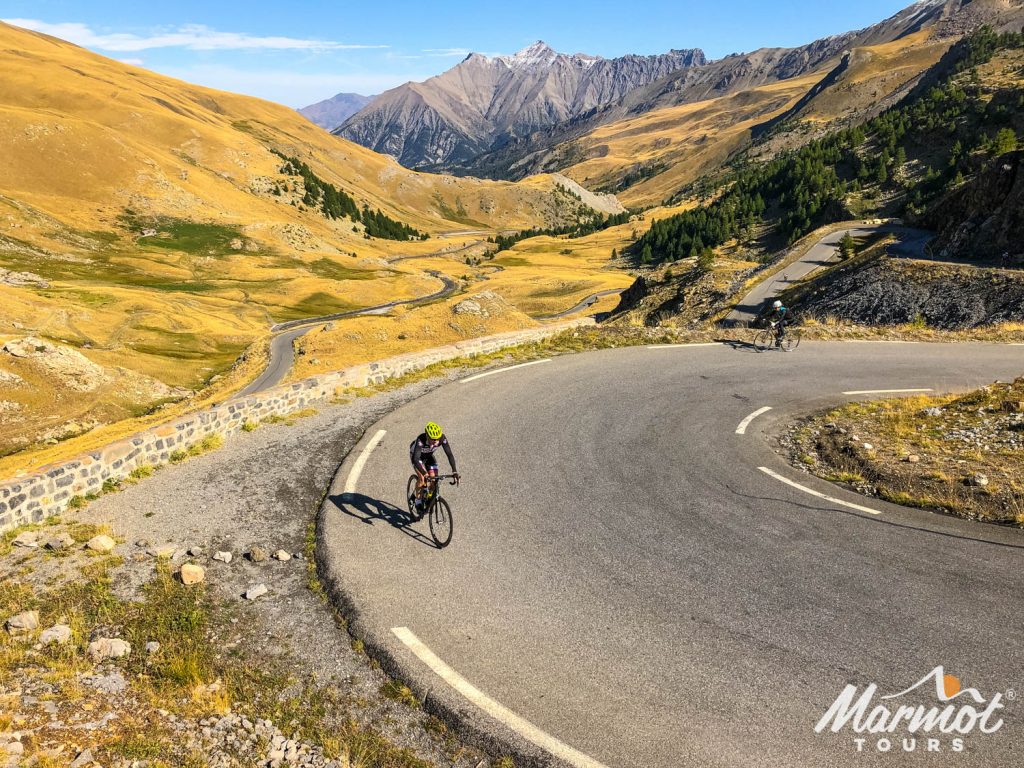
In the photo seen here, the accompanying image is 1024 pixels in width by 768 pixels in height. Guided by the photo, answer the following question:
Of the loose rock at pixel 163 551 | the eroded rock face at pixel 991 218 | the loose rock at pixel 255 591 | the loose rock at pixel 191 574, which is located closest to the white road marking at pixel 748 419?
the loose rock at pixel 255 591

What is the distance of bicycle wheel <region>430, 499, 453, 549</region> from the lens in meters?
8.70

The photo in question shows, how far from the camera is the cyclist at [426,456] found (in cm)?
919

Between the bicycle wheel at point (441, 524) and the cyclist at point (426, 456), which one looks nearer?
the bicycle wheel at point (441, 524)

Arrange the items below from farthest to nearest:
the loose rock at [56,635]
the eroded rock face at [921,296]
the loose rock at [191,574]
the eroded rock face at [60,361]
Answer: the eroded rock face at [60,361], the eroded rock face at [921,296], the loose rock at [191,574], the loose rock at [56,635]

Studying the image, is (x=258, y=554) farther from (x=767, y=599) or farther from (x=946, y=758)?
(x=946, y=758)

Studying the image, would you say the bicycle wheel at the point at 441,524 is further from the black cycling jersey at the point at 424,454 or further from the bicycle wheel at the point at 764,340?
the bicycle wheel at the point at 764,340

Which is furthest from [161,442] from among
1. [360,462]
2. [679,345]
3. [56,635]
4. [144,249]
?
[144,249]

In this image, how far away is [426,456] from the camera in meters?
9.49

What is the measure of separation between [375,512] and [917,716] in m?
8.13

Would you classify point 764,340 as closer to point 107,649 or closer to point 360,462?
point 360,462

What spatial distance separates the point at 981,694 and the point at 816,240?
62623 mm

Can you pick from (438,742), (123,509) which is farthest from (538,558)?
(123,509)

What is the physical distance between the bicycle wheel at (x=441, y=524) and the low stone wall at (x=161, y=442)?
21.8 ft

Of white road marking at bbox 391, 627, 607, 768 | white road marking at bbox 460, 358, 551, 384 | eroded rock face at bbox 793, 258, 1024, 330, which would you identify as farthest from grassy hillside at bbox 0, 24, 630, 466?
eroded rock face at bbox 793, 258, 1024, 330
